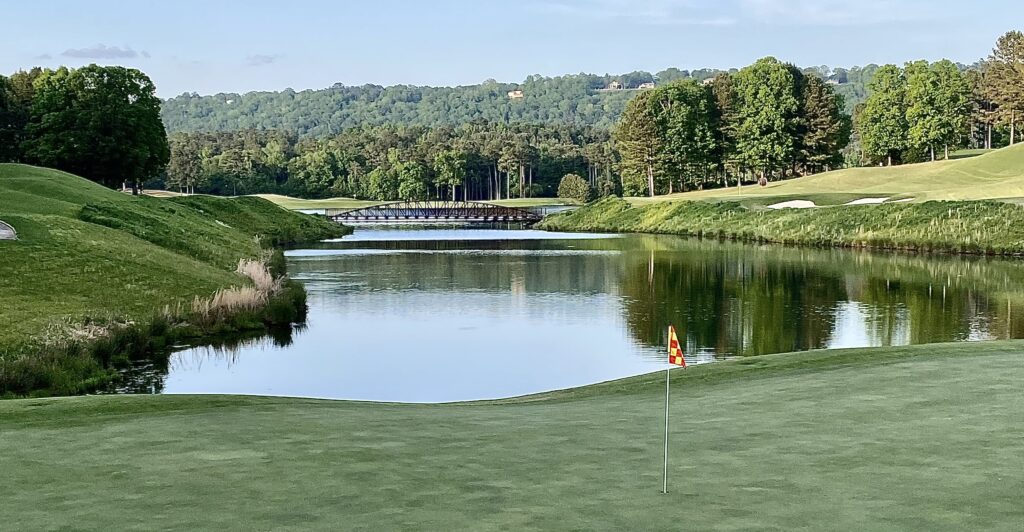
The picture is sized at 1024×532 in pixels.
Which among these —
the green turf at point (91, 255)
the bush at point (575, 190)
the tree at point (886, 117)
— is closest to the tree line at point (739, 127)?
the tree at point (886, 117)

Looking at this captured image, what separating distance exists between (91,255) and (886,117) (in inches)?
4051

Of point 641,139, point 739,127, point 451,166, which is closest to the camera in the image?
point 739,127

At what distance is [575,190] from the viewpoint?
519ft

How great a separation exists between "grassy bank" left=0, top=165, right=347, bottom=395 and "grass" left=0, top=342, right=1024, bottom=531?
375 inches

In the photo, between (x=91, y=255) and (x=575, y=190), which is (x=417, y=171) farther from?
(x=91, y=255)

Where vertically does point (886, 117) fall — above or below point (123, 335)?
above

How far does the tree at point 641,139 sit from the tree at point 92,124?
55064 millimetres

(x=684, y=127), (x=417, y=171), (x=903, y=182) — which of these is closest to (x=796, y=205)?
(x=903, y=182)

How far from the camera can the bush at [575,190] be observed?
156625mm

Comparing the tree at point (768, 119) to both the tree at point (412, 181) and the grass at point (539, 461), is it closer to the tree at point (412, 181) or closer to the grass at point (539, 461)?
the tree at point (412, 181)

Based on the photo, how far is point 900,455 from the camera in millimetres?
8852

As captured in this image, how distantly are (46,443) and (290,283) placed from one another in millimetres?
28432

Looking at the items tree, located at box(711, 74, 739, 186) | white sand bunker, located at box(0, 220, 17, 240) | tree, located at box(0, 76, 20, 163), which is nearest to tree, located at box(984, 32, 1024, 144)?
tree, located at box(711, 74, 739, 186)

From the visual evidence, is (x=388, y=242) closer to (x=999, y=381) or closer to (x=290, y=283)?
(x=290, y=283)
